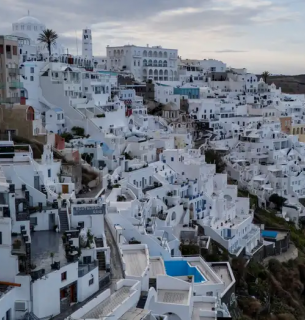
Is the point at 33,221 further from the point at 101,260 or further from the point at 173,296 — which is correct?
the point at 173,296

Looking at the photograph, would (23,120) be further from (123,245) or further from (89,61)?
(89,61)

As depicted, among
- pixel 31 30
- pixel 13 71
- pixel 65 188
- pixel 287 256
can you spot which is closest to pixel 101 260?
pixel 65 188

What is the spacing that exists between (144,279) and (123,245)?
123 inches

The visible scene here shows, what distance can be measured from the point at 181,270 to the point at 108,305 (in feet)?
19.9

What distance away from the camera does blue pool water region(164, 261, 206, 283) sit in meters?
19.0

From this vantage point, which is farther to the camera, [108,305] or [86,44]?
[86,44]

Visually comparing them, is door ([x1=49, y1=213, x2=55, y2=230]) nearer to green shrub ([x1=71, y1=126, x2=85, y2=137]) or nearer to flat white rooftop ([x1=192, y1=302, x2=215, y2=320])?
flat white rooftop ([x1=192, y1=302, x2=215, y2=320])

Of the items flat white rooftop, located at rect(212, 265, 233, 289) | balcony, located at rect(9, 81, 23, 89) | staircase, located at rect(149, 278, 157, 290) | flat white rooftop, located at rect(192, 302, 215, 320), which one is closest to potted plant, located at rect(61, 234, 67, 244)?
staircase, located at rect(149, 278, 157, 290)

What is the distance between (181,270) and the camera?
19125 mm

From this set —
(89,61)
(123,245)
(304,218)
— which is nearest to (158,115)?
(89,61)

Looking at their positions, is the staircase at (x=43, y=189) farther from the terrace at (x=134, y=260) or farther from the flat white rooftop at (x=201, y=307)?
the flat white rooftop at (x=201, y=307)

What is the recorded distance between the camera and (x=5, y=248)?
13258 millimetres

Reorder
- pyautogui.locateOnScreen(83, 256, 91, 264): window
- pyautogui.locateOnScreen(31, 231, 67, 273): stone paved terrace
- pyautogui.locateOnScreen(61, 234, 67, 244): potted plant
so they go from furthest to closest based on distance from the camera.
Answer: pyautogui.locateOnScreen(61, 234, 67, 244): potted plant → pyautogui.locateOnScreen(83, 256, 91, 264): window → pyautogui.locateOnScreen(31, 231, 67, 273): stone paved terrace

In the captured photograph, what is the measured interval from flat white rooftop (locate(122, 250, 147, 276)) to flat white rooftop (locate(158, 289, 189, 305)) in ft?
3.03
